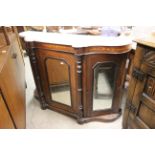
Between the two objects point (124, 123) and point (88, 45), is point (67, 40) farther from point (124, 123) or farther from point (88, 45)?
point (124, 123)

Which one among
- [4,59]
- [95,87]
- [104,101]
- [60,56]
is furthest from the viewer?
[104,101]

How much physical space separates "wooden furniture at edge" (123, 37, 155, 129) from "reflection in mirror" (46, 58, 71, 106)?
2.31ft

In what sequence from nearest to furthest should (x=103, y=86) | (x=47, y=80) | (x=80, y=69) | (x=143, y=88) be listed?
(x=143, y=88) < (x=80, y=69) < (x=103, y=86) < (x=47, y=80)

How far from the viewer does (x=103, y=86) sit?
145 centimetres

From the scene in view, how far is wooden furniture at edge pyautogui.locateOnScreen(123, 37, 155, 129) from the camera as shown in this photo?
66 cm

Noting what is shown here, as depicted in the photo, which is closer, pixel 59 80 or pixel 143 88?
pixel 143 88

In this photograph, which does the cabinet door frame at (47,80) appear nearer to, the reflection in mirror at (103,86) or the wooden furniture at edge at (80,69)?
the wooden furniture at edge at (80,69)

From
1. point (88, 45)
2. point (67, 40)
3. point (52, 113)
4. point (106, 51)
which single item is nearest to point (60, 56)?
point (67, 40)

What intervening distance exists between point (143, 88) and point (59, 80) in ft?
3.19

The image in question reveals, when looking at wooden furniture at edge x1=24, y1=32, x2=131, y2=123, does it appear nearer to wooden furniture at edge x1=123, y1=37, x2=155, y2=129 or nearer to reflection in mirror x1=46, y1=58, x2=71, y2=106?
reflection in mirror x1=46, y1=58, x2=71, y2=106

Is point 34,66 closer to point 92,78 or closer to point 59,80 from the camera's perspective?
point 59,80

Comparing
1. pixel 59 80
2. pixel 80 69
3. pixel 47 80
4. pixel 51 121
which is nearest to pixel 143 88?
pixel 80 69

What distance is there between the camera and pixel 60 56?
130 cm
